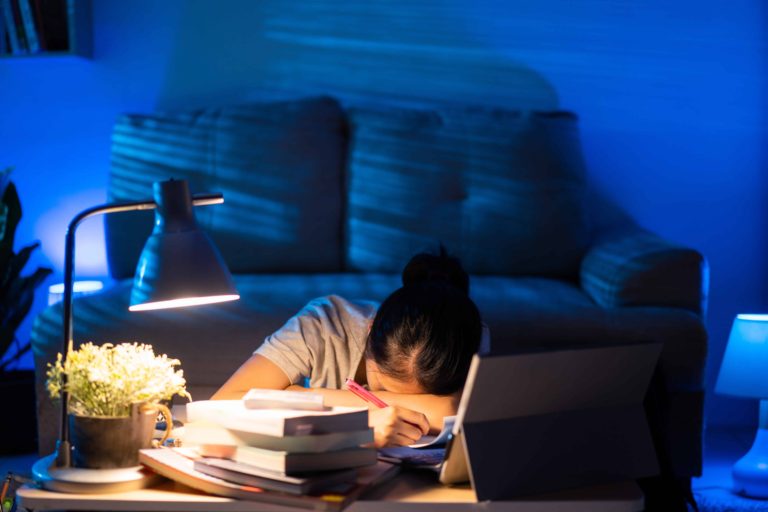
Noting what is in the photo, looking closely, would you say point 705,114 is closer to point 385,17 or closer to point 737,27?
point 737,27

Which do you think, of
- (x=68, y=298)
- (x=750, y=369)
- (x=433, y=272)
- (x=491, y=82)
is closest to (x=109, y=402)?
(x=68, y=298)

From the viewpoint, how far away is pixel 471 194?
3176 mm

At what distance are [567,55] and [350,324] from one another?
195 centimetres

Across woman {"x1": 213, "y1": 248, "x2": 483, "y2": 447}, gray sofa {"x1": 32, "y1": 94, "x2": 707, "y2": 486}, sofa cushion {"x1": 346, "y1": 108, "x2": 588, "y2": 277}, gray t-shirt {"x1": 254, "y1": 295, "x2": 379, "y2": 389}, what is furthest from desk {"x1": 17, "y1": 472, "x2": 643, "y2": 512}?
sofa cushion {"x1": 346, "y1": 108, "x2": 588, "y2": 277}

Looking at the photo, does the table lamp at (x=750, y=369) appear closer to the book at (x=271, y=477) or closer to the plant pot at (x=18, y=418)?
the book at (x=271, y=477)

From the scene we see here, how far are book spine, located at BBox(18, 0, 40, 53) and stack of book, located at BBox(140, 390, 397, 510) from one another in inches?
102

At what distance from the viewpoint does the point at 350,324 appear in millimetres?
1862

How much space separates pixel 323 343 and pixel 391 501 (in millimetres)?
751

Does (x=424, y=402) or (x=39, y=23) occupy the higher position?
(x=39, y=23)

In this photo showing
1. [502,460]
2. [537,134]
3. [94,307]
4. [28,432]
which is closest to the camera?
[502,460]

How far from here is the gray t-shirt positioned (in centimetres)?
179

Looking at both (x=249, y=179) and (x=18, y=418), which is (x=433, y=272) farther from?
(x=18, y=418)

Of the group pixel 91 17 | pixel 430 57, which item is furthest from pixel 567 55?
pixel 91 17

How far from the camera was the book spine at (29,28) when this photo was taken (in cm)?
341
